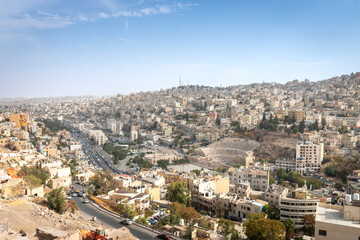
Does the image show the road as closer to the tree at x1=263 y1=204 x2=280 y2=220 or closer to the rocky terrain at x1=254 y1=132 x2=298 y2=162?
the tree at x1=263 y1=204 x2=280 y2=220

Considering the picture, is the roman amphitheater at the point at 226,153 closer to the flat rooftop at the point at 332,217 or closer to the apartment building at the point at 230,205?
the apartment building at the point at 230,205

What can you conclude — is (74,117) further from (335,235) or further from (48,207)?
(335,235)

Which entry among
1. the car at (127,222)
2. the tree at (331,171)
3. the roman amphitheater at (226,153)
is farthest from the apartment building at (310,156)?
the car at (127,222)

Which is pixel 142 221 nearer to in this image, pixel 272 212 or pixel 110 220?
pixel 110 220

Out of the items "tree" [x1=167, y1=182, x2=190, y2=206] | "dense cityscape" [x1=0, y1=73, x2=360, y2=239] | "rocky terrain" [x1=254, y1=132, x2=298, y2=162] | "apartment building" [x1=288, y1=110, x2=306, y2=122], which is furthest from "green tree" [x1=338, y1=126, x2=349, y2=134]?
"tree" [x1=167, y1=182, x2=190, y2=206]

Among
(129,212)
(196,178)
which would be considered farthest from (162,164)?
(129,212)
